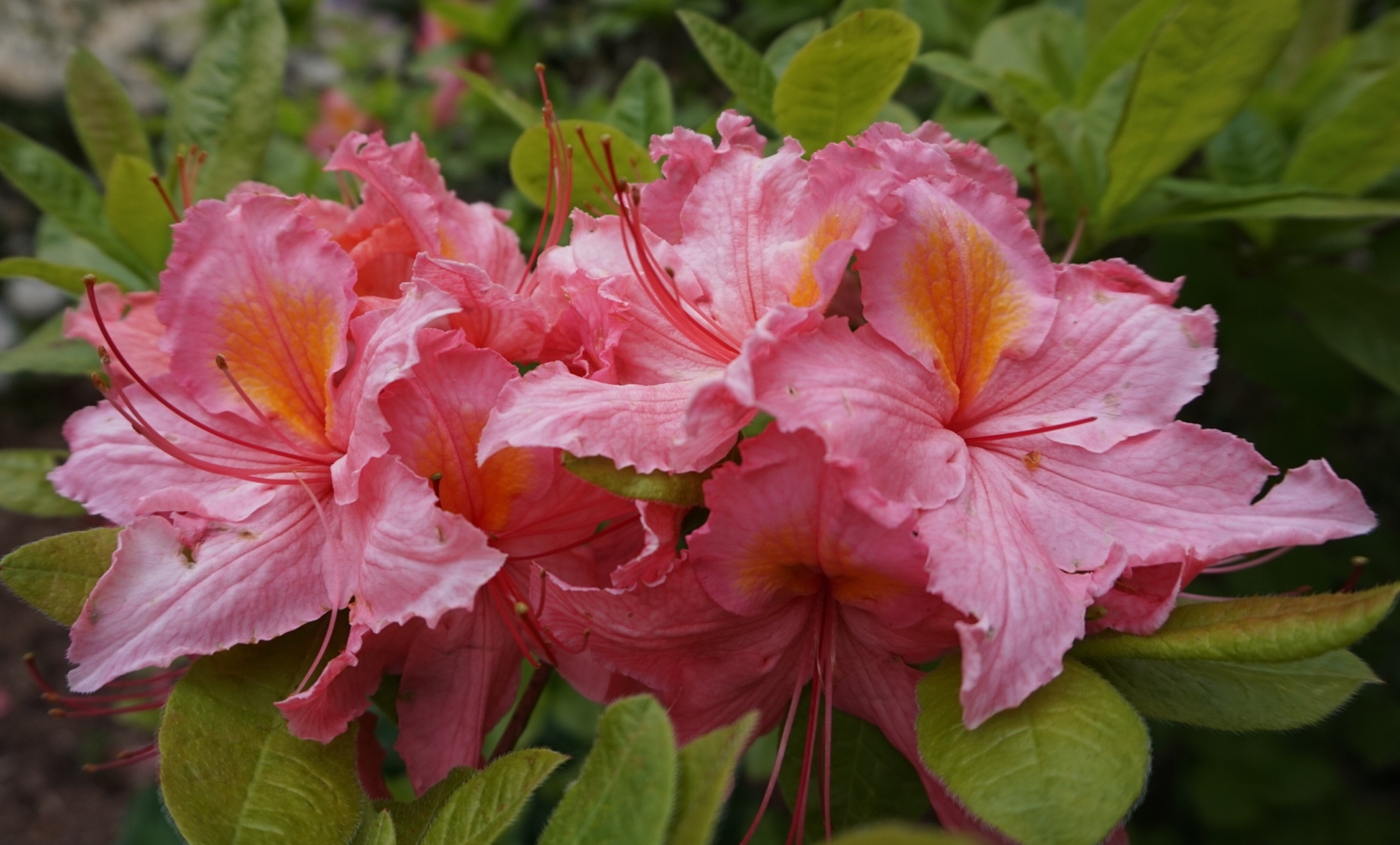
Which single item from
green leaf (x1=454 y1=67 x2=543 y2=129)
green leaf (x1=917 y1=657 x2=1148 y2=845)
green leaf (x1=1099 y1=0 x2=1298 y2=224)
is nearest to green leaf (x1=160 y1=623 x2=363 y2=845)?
green leaf (x1=917 y1=657 x2=1148 y2=845)

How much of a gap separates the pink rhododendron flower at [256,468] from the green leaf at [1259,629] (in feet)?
1.60

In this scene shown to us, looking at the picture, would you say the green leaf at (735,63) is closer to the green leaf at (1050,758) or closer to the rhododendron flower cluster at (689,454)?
the rhododendron flower cluster at (689,454)

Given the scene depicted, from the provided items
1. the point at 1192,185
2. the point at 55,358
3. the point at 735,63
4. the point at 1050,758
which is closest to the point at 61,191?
the point at 55,358

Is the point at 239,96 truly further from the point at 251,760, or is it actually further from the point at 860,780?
the point at 860,780

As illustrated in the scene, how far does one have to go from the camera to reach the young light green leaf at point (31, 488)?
1195 millimetres

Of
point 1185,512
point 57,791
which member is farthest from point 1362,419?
point 57,791

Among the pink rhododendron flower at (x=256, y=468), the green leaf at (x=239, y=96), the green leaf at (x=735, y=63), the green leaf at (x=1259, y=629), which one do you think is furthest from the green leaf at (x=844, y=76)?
the green leaf at (x=239, y=96)

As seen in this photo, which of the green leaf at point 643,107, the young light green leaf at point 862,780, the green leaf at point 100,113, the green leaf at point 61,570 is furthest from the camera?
the green leaf at point 100,113

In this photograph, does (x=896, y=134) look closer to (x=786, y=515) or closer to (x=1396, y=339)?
(x=786, y=515)

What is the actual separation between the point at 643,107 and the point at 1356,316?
101cm

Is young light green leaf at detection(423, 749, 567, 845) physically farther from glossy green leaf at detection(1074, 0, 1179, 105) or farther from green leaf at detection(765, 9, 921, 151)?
glossy green leaf at detection(1074, 0, 1179, 105)

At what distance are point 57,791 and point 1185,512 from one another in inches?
170

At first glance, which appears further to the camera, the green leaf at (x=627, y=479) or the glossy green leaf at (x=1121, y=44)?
the glossy green leaf at (x=1121, y=44)

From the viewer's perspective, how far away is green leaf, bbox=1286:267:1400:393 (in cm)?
130
